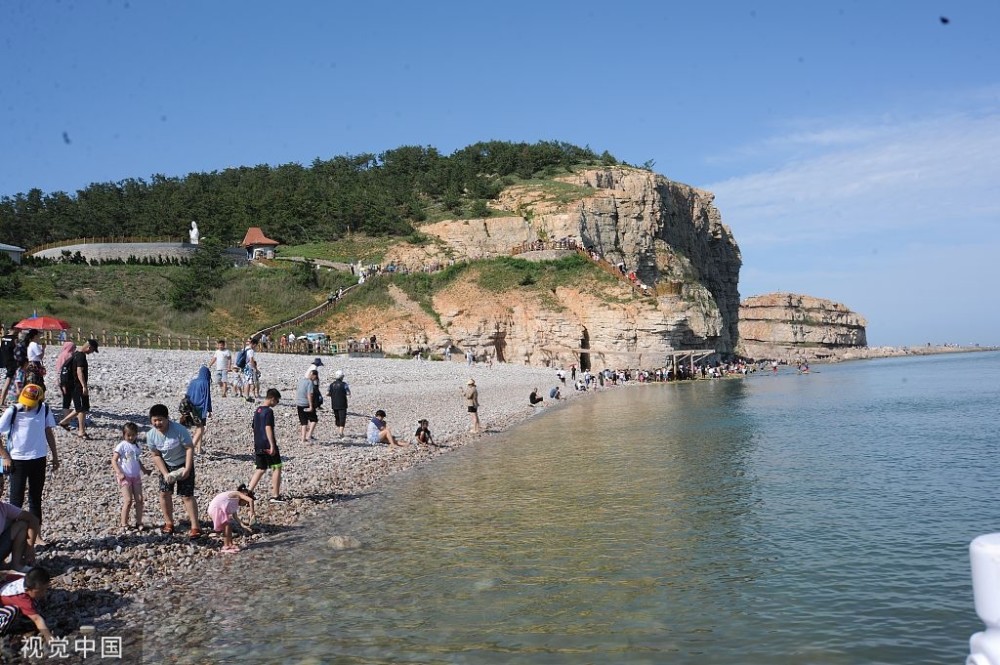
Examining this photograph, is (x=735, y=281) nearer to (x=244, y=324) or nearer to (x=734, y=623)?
(x=244, y=324)

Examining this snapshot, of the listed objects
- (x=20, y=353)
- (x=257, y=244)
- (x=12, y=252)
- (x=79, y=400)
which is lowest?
(x=79, y=400)

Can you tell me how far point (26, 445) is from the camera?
28.2 feet

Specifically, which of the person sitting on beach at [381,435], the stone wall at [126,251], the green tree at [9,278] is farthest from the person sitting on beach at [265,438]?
the stone wall at [126,251]

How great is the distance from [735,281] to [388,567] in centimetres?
9814

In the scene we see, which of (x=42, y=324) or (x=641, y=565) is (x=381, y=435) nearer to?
(x=42, y=324)

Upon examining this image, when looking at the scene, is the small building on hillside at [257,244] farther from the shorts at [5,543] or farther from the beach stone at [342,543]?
the shorts at [5,543]

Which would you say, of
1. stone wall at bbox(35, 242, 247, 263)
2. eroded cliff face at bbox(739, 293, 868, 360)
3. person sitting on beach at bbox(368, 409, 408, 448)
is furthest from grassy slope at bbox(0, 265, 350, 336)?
eroded cliff face at bbox(739, 293, 868, 360)

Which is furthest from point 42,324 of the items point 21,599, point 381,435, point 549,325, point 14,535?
point 549,325

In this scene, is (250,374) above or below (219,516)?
above

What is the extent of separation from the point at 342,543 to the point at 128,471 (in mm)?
3176

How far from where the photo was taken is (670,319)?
5997cm

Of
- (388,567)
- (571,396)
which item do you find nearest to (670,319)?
(571,396)

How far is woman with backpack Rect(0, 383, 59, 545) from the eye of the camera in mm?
8516

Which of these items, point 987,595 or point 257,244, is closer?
point 987,595
